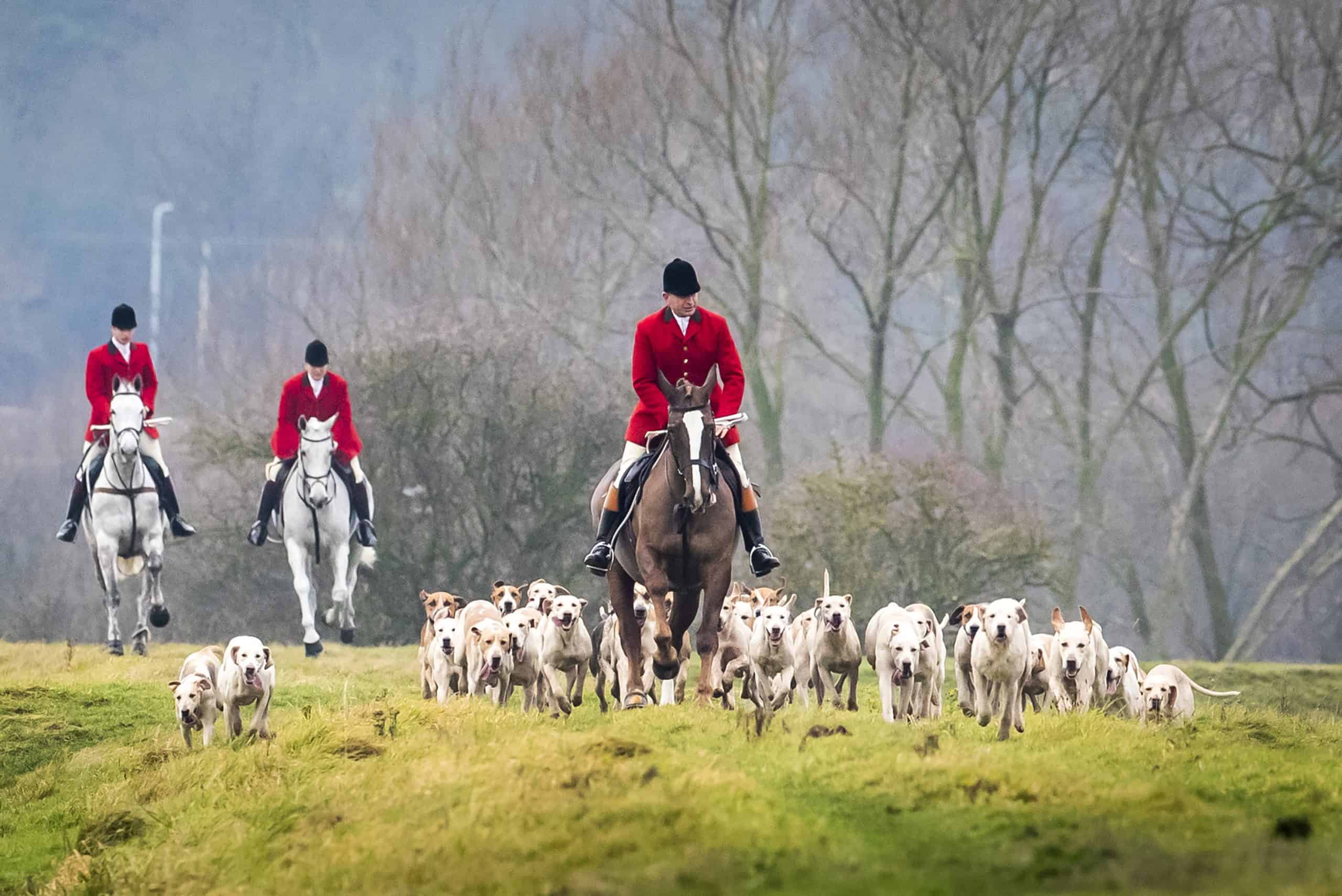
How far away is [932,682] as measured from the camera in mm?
10852

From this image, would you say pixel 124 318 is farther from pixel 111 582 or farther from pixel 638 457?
pixel 638 457

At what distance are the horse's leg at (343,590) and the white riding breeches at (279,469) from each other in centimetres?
82

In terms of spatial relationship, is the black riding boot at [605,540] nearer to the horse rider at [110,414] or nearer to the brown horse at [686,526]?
the brown horse at [686,526]

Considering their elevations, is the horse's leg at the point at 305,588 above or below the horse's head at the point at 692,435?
below

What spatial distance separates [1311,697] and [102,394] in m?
13.7

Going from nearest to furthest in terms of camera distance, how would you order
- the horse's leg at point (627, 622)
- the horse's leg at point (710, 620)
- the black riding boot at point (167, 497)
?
the horse's leg at point (710, 620) < the horse's leg at point (627, 622) < the black riding boot at point (167, 497)

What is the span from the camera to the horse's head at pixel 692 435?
32.4 feet

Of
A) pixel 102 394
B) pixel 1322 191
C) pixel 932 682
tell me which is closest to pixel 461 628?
pixel 932 682

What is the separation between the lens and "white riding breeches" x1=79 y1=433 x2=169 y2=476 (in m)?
17.0

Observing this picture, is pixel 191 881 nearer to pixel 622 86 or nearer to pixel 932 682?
pixel 932 682

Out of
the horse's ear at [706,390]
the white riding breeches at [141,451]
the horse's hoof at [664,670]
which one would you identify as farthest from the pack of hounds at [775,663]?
the white riding breeches at [141,451]

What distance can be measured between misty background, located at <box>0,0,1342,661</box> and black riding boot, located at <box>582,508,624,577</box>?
31.3 ft

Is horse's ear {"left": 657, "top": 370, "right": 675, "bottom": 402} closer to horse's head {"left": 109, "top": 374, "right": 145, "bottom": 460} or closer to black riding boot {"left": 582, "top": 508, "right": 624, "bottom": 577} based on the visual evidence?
black riding boot {"left": 582, "top": 508, "right": 624, "bottom": 577}

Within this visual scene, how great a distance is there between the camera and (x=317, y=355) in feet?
60.4
